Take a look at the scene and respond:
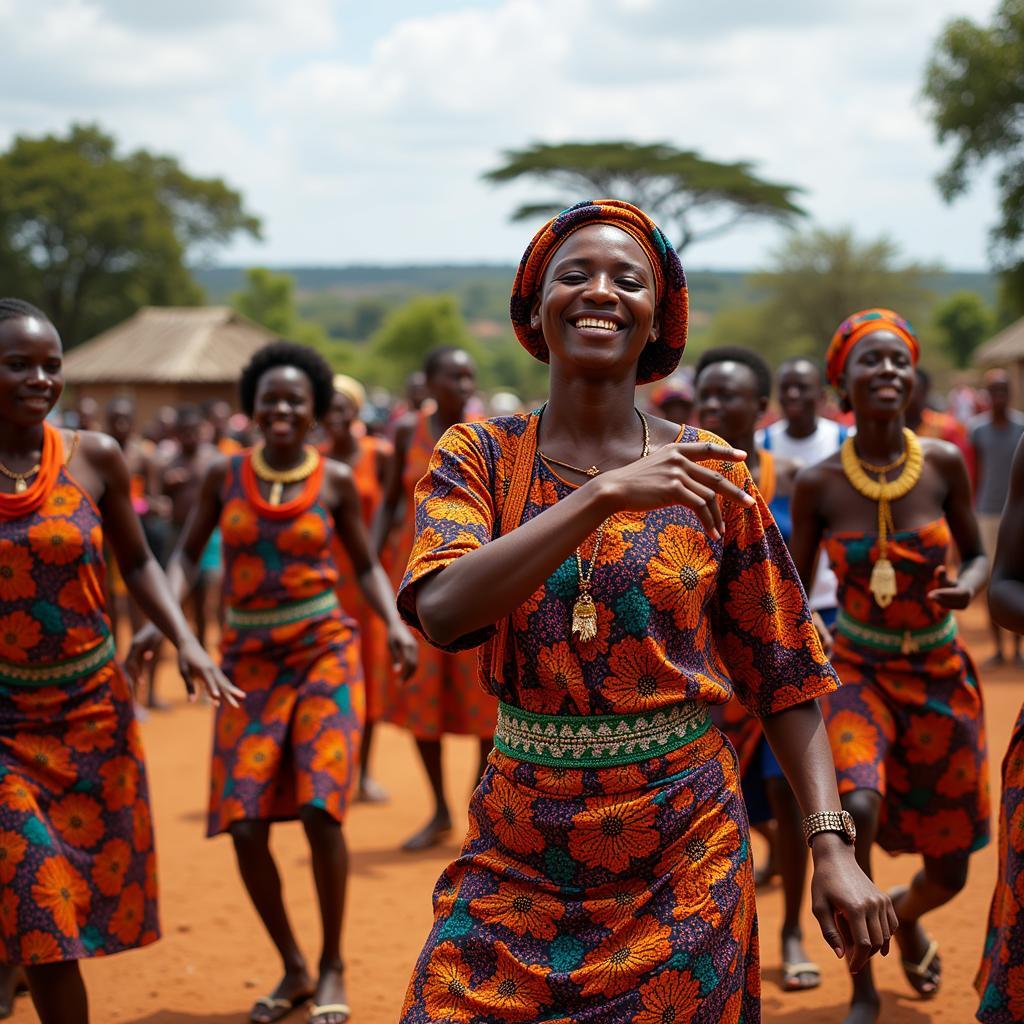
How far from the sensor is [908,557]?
4902 mm

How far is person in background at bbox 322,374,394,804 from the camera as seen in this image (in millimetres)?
8211

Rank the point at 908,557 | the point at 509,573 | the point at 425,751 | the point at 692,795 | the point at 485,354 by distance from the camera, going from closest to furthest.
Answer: the point at 509,573 → the point at 692,795 → the point at 908,557 → the point at 425,751 → the point at 485,354

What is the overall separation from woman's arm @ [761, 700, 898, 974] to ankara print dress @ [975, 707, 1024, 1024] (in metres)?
0.94

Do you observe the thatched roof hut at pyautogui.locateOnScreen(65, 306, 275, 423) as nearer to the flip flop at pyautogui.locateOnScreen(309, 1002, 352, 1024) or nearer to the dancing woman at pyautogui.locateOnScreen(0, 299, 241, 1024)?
the flip flop at pyautogui.locateOnScreen(309, 1002, 352, 1024)

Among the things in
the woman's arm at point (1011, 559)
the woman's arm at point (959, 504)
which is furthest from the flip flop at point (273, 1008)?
the woman's arm at point (1011, 559)

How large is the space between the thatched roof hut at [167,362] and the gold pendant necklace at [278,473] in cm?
3046

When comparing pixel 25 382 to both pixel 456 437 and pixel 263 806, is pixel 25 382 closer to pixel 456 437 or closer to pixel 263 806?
pixel 263 806

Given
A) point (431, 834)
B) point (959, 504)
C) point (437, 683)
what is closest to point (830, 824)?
point (959, 504)

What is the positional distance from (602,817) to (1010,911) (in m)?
1.41

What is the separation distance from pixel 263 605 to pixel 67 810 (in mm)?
1303

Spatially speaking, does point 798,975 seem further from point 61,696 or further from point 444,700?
point 61,696

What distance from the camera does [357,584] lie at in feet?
23.1

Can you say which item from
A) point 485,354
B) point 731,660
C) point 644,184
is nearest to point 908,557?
point 731,660

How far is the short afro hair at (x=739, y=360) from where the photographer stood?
20.3 ft
